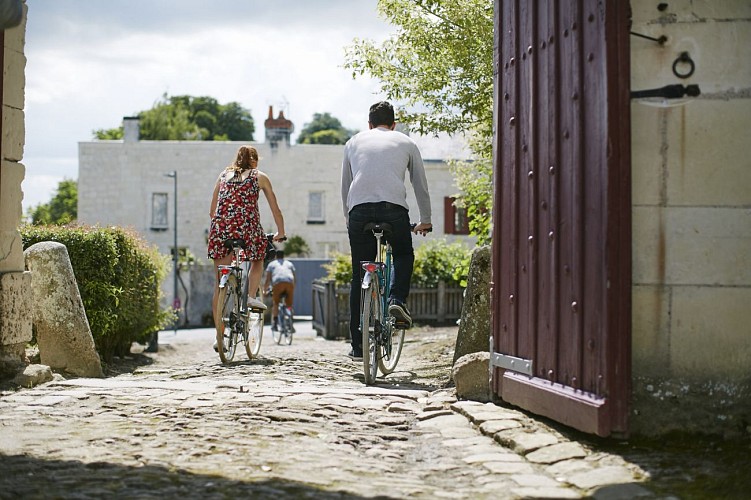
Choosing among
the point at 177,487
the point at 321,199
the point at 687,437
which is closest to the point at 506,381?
the point at 687,437

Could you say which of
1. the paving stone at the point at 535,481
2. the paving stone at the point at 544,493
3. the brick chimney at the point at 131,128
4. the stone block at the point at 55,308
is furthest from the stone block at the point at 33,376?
the brick chimney at the point at 131,128

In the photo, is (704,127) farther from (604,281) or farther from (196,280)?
Answer: (196,280)

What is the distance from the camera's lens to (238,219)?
961 centimetres

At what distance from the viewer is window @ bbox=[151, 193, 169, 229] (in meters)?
49.7

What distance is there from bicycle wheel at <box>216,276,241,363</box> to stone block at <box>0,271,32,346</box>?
180cm

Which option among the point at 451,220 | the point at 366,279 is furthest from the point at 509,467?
the point at 451,220

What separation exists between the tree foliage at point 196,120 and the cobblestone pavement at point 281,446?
2746 inches

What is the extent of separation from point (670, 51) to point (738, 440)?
1907mm

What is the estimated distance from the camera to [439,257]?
2200 centimetres

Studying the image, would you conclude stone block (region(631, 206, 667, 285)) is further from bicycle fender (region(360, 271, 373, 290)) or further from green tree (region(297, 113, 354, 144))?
green tree (region(297, 113, 354, 144))

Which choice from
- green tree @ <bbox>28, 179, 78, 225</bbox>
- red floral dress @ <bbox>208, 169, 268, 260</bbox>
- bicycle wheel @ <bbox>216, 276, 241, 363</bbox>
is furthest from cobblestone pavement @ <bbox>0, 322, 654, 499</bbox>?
green tree @ <bbox>28, 179, 78, 225</bbox>

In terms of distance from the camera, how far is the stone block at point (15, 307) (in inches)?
299

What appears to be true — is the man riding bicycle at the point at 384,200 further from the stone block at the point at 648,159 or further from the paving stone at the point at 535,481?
the paving stone at the point at 535,481

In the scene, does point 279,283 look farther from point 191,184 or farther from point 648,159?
point 191,184
